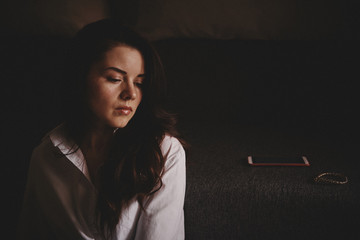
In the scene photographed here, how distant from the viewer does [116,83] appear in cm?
83

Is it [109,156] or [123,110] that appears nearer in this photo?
[123,110]

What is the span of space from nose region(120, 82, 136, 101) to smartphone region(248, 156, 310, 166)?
0.56 m

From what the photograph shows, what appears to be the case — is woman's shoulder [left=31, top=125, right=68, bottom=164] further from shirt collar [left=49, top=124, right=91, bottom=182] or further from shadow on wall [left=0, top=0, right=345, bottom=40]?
shadow on wall [left=0, top=0, right=345, bottom=40]

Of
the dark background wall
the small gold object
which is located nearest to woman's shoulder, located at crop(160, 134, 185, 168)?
the small gold object

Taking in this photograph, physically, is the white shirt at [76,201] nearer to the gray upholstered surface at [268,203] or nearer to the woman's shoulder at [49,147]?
the woman's shoulder at [49,147]

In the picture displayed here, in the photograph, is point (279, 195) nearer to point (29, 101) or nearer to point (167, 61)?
point (167, 61)

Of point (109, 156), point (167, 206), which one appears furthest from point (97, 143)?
point (167, 206)

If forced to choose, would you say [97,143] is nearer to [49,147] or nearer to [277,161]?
[49,147]

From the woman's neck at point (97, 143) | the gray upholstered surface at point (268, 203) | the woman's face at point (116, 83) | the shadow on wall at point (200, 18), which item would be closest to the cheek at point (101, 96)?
the woman's face at point (116, 83)

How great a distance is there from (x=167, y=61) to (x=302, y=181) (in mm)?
874

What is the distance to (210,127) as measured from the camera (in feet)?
5.14

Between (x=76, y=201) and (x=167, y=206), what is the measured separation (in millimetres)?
265

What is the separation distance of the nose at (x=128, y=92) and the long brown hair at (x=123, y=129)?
64 mm

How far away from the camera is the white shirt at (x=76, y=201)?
86 cm
